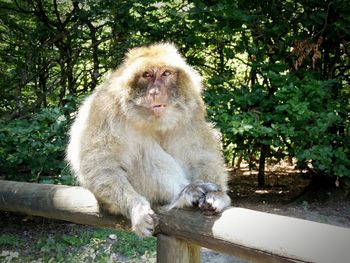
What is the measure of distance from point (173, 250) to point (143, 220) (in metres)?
0.18

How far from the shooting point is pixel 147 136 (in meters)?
2.67

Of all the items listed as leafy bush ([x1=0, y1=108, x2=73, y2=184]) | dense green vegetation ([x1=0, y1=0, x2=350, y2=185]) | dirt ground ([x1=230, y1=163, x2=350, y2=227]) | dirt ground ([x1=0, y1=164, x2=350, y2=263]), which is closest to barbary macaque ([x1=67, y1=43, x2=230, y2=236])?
leafy bush ([x1=0, y1=108, x2=73, y2=184])

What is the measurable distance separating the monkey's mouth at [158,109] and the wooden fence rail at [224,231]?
50 cm

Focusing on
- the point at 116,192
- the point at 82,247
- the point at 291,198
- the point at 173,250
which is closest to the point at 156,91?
the point at 116,192

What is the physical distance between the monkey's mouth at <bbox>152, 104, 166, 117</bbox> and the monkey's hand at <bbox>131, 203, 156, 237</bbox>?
51 cm

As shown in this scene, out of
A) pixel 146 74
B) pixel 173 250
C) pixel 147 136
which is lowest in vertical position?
pixel 173 250

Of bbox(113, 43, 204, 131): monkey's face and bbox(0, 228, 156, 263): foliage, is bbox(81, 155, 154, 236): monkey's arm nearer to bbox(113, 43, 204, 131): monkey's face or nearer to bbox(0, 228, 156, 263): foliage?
bbox(113, 43, 204, 131): monkey's face

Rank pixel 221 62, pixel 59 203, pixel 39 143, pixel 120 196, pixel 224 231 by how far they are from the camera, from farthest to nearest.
A: pixel 221 62
pixel 39 143
pixel 59 203
pixel 120 196
pixel 224 231

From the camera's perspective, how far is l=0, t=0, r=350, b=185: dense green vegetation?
5.07 m

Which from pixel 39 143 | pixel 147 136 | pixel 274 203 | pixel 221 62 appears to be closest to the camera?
pixel 147 136

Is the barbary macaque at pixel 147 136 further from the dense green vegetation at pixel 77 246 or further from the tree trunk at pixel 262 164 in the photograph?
the tree trunk at pixel 262 164

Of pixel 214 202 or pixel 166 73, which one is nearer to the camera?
pixel 214 202

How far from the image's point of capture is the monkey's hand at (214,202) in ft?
6.42

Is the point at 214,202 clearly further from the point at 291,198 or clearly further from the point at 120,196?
the point at 291,198
